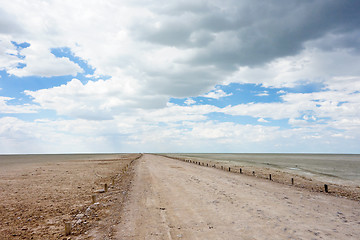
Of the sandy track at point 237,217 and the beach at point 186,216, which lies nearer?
the sandy track at point 237,217

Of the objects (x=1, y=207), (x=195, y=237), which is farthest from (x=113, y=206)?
(x=1, y=207)

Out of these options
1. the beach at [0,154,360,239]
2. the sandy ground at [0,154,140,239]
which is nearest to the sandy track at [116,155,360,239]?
the beach at [0,154,360,239]

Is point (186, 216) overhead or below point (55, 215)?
overhead

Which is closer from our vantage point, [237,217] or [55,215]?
[237,217]

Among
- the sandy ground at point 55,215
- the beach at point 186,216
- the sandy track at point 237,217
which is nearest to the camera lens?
the sandy track at point 237,217

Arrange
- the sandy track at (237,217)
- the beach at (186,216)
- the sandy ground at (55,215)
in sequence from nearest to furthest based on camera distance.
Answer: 1. the sandy track at (237,217)
2. the beach at (186,216)
3. the sandy ground at (55,215)

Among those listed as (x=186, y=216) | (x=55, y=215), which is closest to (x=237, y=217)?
(x=186, y=216)

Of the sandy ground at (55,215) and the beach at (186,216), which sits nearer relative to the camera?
the beach at (186,216)

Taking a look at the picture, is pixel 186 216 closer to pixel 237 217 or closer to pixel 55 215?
pixel 237 217

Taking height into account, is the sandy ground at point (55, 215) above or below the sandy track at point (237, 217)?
below

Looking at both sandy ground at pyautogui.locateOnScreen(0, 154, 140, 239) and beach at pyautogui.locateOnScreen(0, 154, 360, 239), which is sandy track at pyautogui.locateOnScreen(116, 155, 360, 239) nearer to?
beach at pyautogui.locateOnScreen(0, 154, 360, 239)

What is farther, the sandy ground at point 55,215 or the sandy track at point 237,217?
the sandy ground at point 55,215

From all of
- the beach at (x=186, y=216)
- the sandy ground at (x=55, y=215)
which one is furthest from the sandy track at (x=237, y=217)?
the sandy ground at (x=55, y=215)

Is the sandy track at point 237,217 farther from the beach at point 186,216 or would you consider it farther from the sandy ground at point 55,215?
the sandy ground at point 55,215
